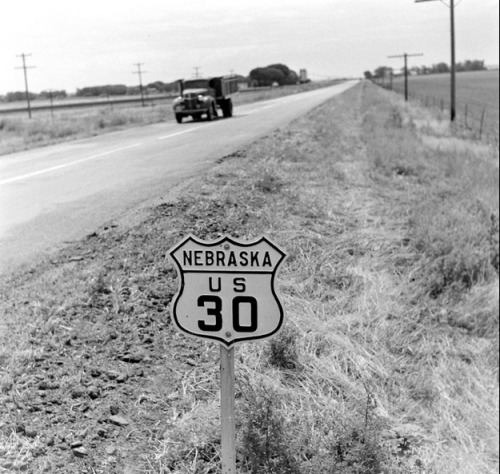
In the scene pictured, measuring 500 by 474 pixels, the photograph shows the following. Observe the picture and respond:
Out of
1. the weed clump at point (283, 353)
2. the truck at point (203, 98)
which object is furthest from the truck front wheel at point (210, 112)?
the weed clump at point (283, 353)

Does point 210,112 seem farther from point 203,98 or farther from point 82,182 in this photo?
point 82,182

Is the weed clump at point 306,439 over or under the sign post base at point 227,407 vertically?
under

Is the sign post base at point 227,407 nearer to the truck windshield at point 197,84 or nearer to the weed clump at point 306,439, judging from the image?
the weed clump at point 306,439

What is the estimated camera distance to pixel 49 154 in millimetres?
14875

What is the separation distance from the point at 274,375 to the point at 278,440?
739 millimetres

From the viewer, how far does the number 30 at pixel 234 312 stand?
2348 mm

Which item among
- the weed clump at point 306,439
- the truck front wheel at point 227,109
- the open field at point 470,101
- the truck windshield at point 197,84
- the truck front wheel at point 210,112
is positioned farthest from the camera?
the open field at point 470,101

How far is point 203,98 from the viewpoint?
24688mm

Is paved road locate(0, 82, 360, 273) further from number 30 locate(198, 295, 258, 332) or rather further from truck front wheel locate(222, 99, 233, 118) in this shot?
truck front wheel locate(222, 99, 233, 118)

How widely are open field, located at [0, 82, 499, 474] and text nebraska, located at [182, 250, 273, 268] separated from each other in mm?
1104

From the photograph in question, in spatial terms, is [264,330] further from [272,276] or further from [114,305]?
[114,305]

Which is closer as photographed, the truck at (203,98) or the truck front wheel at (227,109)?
the truck at (203,98)

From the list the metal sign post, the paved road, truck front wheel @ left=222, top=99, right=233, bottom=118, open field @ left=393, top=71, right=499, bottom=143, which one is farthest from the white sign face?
truck front wheel @ left=222, top=99, right=233, bottom=118

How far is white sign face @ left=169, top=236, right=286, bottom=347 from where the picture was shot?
2.30 meters
